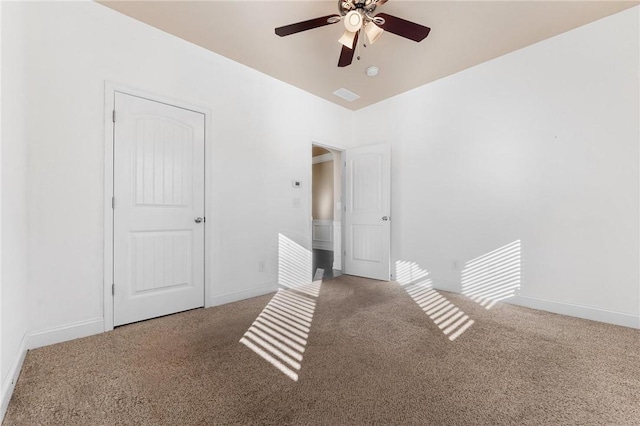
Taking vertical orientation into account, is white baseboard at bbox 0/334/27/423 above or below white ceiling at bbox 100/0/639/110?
below

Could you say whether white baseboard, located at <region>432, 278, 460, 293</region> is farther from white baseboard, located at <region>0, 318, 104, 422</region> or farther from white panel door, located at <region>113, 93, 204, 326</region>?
white baseboard, located at <region>0, 318, 104, 422</region>

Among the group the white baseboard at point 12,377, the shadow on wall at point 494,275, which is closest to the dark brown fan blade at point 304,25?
the white baseboard at point 12,377

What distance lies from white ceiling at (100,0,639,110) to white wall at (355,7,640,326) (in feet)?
0.96

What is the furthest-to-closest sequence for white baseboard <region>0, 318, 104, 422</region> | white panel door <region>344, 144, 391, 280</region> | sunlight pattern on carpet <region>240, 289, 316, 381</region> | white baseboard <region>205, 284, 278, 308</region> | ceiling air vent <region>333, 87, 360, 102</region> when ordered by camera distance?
1. white panel door <region>344, 144, 391, 280</region>
2. ceiling air vent <region>333, 87, 360, 102</region>
3. white baseboard <region>205, 284, 278, 308</region>
4. sunlight pattern on carpet <region>240, 289, 316, 381</region>
5. white baseboard <region>0, 318, 104, 422</region>

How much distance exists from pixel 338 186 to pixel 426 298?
97.6 inches

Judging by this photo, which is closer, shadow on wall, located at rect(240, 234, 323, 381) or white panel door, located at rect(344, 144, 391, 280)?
shadow on wall, located at rect(240, 234, 323, 381)

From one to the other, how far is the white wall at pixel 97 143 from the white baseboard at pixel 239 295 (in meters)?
0.02

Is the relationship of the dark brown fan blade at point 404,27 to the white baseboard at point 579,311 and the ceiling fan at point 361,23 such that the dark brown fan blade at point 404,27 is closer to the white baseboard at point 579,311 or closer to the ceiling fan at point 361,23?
the ceiling fan at point 361,23

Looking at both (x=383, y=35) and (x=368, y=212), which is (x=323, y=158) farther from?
(x=383, y=35)

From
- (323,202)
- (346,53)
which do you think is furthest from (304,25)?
(323,202)

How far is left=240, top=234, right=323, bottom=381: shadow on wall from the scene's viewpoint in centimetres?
190

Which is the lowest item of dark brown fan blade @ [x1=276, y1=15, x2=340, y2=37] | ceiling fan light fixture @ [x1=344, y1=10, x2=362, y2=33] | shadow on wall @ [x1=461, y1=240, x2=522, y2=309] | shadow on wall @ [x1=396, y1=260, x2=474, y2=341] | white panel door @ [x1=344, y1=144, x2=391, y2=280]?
shadow on wall @ [x1=396, y1=260, x2=474, y2=341]

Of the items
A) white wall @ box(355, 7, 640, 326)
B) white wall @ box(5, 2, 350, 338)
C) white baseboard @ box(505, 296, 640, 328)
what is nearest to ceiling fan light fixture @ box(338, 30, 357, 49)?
white wall @ box(5, 2, 350, 338)

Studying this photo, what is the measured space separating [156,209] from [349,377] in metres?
2.22
